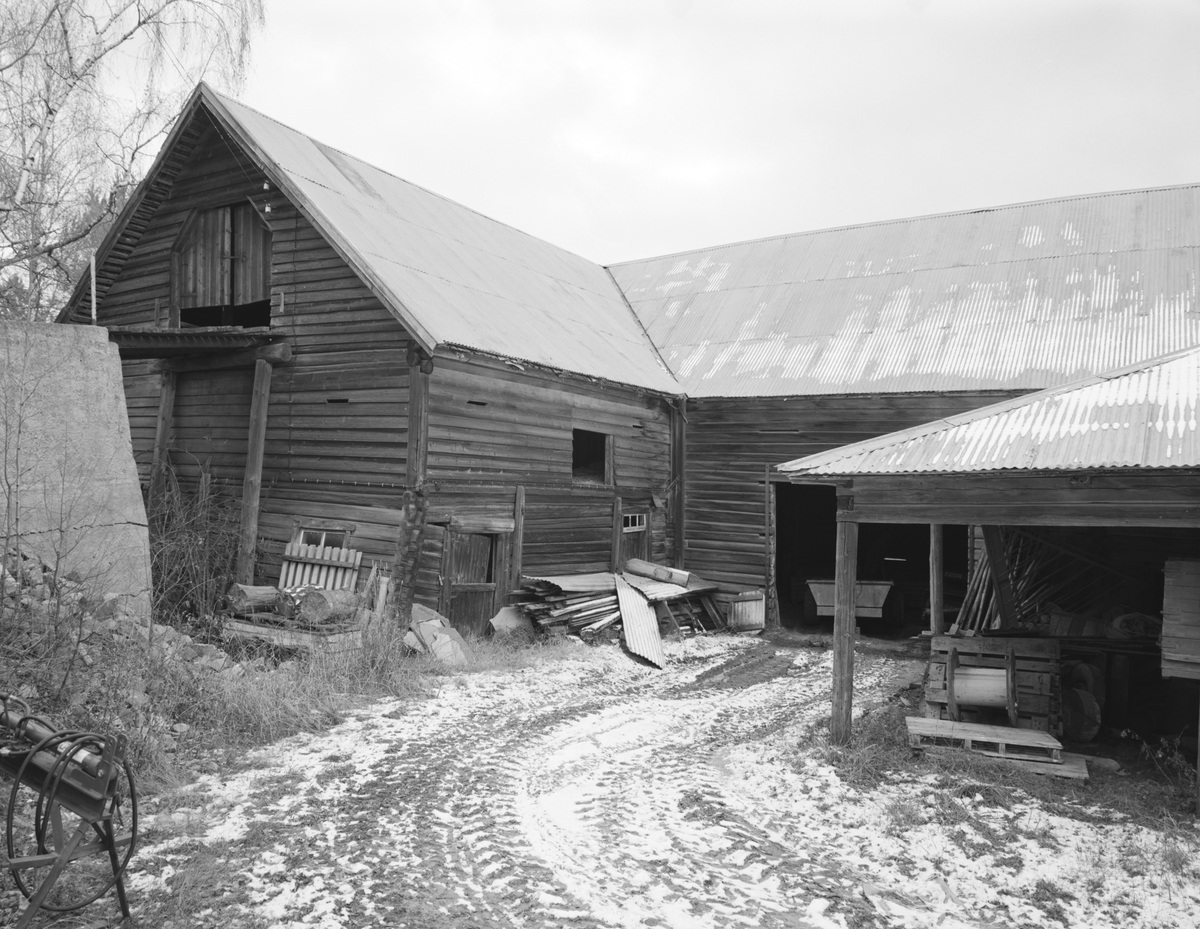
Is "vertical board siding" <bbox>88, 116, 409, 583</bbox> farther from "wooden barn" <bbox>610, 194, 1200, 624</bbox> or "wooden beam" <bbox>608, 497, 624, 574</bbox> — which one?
"wooden barn" <bbox>610, 194, 1200, 624</bbox>

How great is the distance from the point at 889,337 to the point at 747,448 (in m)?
3.58

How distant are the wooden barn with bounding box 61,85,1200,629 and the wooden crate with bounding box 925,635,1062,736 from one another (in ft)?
22.5

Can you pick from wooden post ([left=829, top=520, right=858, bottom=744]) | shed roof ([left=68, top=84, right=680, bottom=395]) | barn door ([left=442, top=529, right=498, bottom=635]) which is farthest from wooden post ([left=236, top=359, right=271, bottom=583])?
wooden post ([left=829, top=520, right=858, bottom=744])

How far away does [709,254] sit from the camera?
76.9ft

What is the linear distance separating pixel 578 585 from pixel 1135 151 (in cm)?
8836

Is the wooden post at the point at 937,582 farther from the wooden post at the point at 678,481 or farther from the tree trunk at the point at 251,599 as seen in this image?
the tree trunk at the point at 251,599

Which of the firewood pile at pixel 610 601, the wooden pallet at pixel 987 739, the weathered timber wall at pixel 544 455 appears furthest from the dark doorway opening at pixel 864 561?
the wooden pallet at pixel 987 739

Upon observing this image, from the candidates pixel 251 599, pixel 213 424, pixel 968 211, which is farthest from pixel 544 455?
pixel 968 211

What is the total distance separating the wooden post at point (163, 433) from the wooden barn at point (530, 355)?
53 millimetres

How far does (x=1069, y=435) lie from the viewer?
26.1 ft

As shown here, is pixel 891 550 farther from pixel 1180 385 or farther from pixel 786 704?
pixel 1180 385

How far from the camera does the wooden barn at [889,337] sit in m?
16.0

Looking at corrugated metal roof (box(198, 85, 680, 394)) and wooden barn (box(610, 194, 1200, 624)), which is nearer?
corrugated metal roof (box(198, 85, 680, 394))

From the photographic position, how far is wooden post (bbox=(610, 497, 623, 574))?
1650 centimetres
